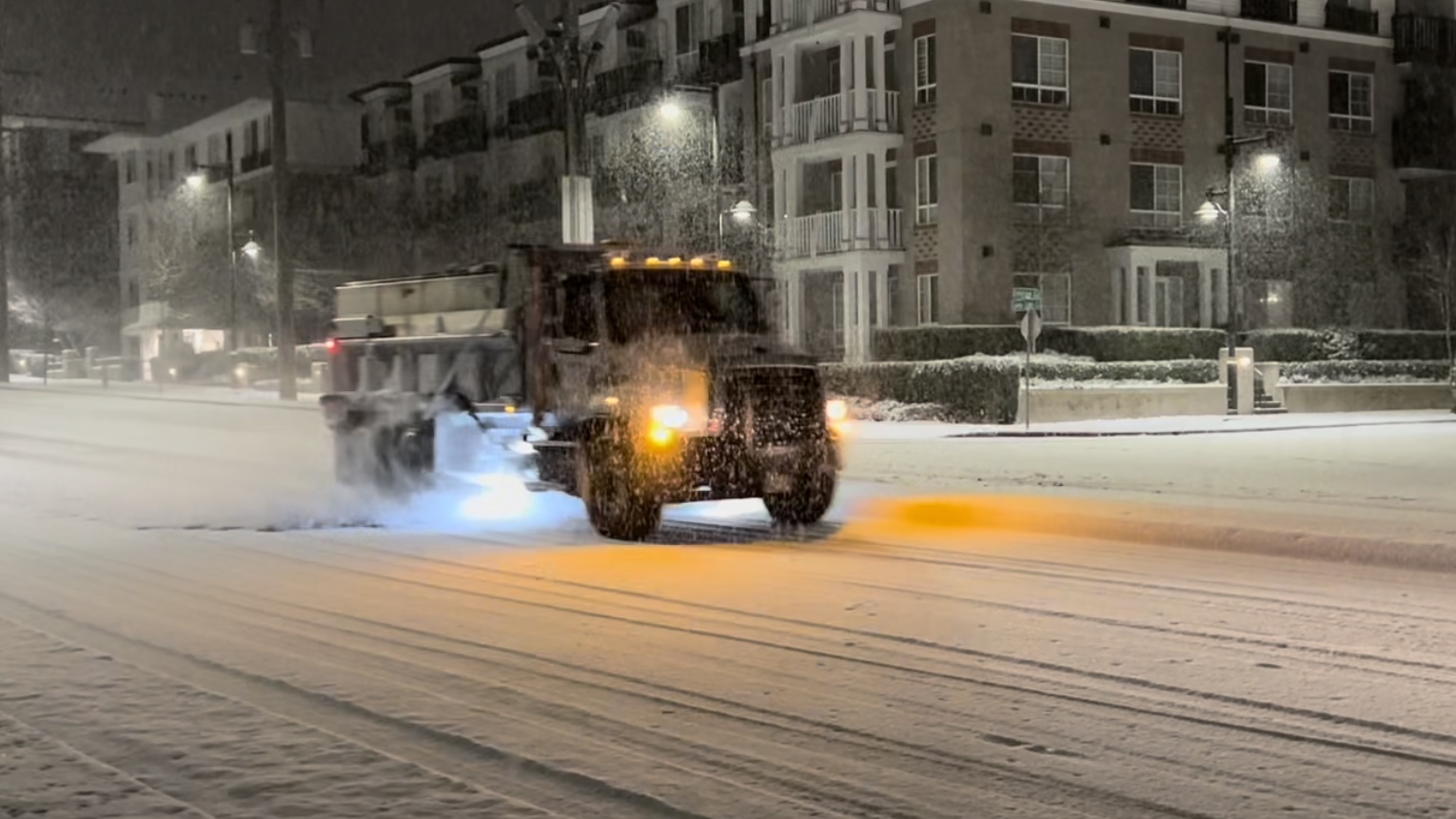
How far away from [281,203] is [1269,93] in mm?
26692

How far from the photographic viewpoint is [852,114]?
1591 inches

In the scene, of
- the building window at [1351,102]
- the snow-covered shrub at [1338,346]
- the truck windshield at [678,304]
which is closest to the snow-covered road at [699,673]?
the truck windshield at [678,304]

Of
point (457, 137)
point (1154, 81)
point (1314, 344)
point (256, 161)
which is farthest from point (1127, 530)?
point (256, 161)

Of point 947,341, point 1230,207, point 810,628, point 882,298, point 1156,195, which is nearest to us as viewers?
point 810,628

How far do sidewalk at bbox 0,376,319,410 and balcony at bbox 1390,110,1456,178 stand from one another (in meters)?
30.9

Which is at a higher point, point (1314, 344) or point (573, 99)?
point (573, 99)

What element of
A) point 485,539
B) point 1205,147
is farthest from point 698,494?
point 1205,147

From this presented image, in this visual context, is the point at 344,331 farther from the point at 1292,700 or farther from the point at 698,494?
the point at 1292,700

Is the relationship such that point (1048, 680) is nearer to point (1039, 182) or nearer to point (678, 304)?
point (678, 304)

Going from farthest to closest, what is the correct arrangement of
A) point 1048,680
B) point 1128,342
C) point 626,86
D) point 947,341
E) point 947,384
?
point 626,86 → point 1128,342 → point 947,341 → point 947,384 → point 1048,680

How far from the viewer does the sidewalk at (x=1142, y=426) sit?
29094 mm

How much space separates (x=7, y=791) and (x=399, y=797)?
4.89 ft

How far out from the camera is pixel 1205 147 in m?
42.1

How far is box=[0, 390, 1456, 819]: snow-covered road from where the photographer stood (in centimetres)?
604
